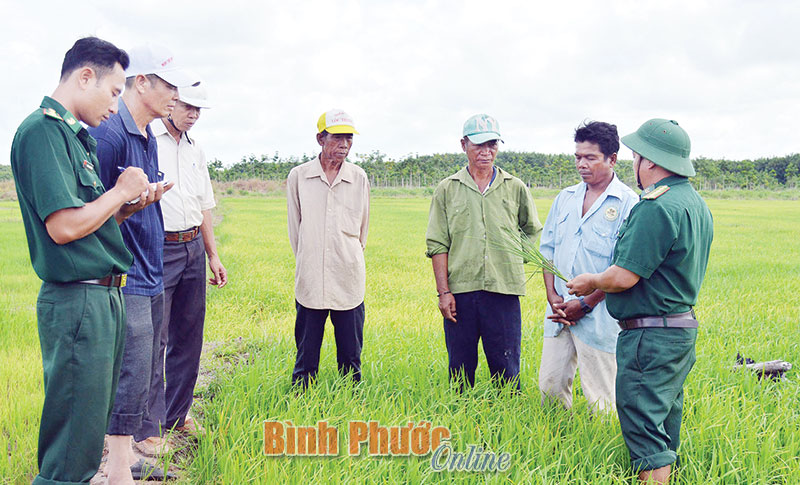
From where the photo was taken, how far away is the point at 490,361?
3.32 m

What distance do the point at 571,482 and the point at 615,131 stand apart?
1.78m

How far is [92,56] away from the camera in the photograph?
194 centimetres

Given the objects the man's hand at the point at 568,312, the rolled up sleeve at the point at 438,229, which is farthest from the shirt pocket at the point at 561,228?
the rolled up sleeve at the point at 438,229

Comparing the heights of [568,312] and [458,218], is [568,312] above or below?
below

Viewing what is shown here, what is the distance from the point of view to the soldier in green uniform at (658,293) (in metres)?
2.20

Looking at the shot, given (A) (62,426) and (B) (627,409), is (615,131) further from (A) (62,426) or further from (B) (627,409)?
(A) (62,426)

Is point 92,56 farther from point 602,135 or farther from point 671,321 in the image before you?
point 671,321

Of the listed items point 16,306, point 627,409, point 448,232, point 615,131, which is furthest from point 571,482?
point 16,306

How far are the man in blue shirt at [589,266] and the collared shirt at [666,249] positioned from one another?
0.48 meters

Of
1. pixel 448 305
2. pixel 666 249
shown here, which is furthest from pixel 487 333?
pixel 666 249

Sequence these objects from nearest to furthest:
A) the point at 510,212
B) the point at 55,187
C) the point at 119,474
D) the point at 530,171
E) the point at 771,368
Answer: the point at 55,187
the point at 119,474
the point at 510,212
the point at 771,368
the point at 530,171

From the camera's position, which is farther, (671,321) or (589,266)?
(589,266)

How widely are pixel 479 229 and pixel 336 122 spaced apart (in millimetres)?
1071

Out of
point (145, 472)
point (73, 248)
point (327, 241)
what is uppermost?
point (73, 248)
